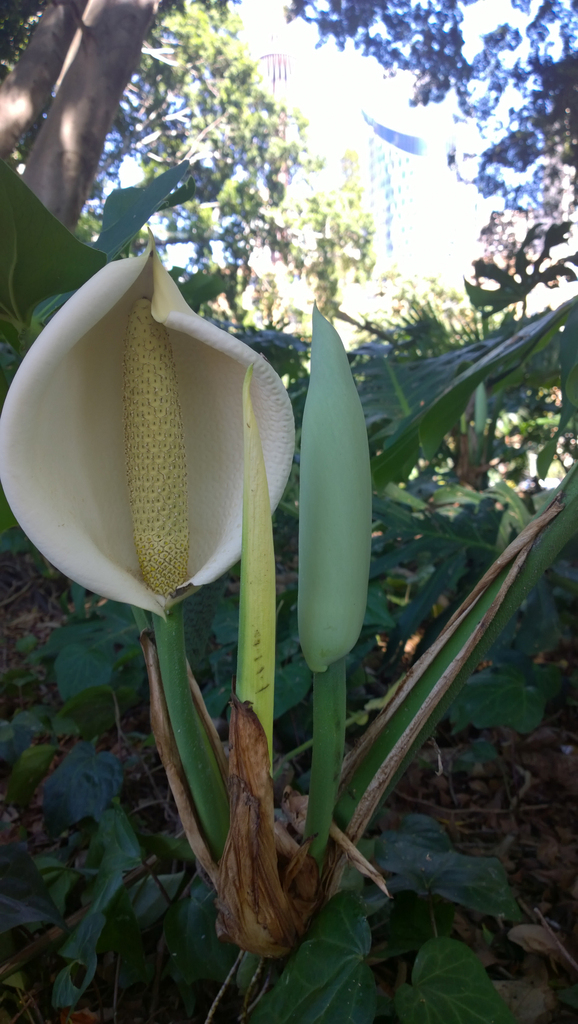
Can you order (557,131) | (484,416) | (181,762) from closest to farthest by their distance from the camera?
(181,762) < (484,416) < (557,131)

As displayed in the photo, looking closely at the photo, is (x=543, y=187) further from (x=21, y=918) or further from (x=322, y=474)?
(x=21, y=918)

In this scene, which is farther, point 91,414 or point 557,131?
point 557,131

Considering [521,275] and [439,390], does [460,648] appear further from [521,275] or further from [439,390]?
[521,275]

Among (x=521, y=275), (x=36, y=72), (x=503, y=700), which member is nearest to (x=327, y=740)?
(x=503, y=700)

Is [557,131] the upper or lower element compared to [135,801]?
upper

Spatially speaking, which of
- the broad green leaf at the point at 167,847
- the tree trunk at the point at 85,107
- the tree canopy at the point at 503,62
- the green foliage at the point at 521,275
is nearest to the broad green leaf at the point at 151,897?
the broad green leaf at the point at 167,847

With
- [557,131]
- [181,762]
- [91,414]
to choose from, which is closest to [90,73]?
[557,131]

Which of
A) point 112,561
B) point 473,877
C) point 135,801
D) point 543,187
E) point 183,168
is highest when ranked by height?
point 543,187

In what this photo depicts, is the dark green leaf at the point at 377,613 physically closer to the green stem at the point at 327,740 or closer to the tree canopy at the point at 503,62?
the green stem at the point at 327,740
